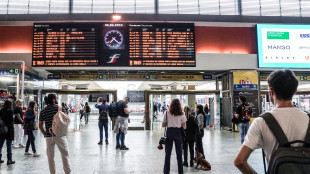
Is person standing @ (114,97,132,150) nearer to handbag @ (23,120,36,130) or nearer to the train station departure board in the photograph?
the train station departure board

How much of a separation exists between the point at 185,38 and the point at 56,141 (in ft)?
20.1


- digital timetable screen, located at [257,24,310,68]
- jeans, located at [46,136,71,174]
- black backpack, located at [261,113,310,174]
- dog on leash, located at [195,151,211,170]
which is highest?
digital timetable screen, located at [257,24,310,68]

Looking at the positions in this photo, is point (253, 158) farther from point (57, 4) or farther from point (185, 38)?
point (57, 4)

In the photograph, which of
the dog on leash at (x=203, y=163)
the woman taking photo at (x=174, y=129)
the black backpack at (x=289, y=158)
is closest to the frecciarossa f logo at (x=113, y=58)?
the woman taking photo at (x=174, y=129)

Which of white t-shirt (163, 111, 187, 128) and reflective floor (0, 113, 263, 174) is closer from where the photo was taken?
white t-shirt (163, 111, 187, 128)

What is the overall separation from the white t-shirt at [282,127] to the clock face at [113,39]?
294 inches

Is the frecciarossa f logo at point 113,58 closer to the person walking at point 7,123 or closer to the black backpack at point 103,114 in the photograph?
the black backpack at point 103,114

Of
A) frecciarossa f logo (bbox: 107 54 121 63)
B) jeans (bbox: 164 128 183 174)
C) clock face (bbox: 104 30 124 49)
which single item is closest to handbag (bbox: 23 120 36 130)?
frecciarossa f logo (bbox: 107 54 121 63)

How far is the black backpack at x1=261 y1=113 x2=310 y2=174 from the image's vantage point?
1158 mm

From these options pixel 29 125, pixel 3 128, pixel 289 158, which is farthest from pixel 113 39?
pixel 289 158

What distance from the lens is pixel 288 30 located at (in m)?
Answer: 9.66

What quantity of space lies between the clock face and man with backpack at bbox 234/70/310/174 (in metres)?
7.42

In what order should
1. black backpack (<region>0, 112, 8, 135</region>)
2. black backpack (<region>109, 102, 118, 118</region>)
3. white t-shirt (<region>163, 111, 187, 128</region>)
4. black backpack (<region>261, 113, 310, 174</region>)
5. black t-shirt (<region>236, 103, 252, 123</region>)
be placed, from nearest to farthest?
black backpack (<region>261, 113, 310, 174</region>), white t-shirt (<region>163, 111, 187, 128</region>), black backpack (<region>0, 112, 8, 135</region>), black t-shirt (<region>236, 103, 252, 123</region>), black backpack (<region>109, 102, 118, 118</region>)

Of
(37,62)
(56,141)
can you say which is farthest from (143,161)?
(37,62)
